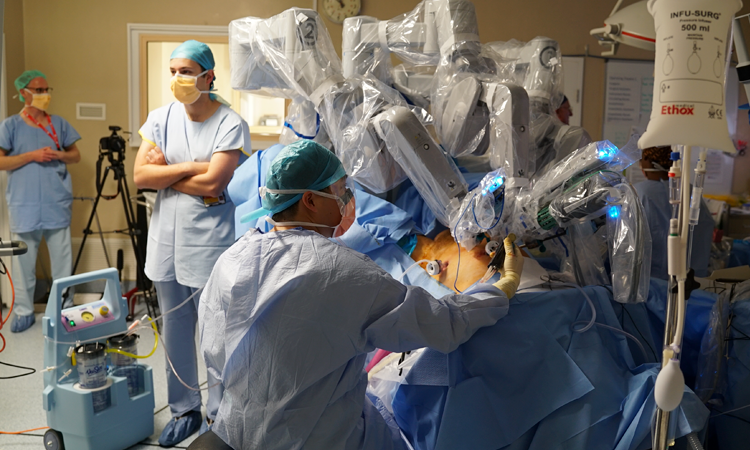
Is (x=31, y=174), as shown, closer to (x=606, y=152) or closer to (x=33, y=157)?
(x=33, y=157)

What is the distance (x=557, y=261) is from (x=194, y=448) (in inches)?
47.8

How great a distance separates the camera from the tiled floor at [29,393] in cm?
251

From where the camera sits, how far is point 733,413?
1597 millimetres

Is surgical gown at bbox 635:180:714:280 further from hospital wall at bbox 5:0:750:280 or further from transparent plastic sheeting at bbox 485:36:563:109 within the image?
hospital wall at bbox 5:0:750:280

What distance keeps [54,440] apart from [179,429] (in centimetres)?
45

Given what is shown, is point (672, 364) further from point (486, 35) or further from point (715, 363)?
point (486, 35)

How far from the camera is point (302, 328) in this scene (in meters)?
1.29

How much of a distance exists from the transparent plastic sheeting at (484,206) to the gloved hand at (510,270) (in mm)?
73

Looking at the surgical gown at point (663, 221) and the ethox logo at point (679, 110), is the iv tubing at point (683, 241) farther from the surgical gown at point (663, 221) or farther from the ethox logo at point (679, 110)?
the surgical gown at point (663, 221)

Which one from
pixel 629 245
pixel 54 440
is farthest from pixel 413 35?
pixel 54 440

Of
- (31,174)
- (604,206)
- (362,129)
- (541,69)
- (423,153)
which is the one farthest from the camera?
(31,174)

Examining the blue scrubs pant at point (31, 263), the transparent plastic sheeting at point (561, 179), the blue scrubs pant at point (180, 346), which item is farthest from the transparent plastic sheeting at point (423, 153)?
the blue scrubs pant at point (31, 263)

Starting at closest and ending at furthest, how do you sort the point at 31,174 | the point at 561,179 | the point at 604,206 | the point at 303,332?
the point at 303,332 → the point at 604,206 → the point at 561,179 → the point at 31,174

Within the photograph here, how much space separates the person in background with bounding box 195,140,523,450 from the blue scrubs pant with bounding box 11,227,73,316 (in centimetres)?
300
